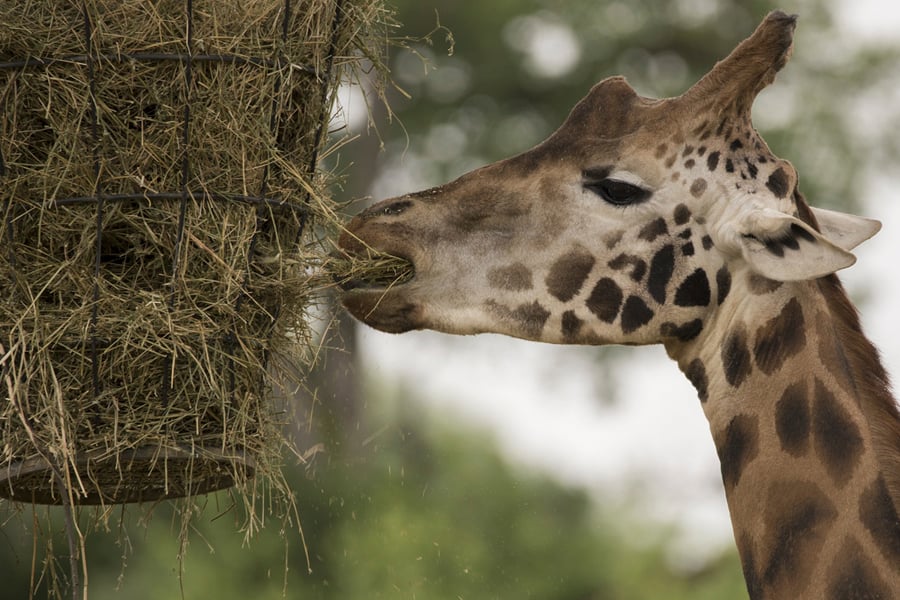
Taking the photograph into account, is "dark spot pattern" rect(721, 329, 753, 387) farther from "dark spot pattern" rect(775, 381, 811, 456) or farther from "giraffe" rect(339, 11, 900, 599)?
"dark spot pattern" rect(775, 381, 811, 456)

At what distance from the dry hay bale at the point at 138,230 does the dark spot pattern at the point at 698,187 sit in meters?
1.00

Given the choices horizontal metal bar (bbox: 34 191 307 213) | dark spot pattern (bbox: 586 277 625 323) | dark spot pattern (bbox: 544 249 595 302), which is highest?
horizontal metal bar (bbox: 34 191 307 213)

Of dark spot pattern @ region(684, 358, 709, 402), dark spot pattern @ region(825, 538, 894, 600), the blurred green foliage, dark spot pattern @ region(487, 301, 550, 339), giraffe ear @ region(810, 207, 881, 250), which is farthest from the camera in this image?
the blurred green foliage

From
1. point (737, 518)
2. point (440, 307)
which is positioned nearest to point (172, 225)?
point (440, 307)

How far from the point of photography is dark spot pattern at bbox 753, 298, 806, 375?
362 cm

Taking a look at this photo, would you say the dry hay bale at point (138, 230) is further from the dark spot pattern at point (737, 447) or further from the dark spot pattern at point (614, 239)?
the dark spot pattern at point (737, 447)

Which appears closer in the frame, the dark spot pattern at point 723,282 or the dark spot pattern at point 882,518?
the dark spot pattern at point 882,518

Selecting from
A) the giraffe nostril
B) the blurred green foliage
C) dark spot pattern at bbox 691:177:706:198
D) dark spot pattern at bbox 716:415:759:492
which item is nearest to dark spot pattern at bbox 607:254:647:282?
dark spot pattern at bbox 691:177:706:198

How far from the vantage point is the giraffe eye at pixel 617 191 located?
3871 mm

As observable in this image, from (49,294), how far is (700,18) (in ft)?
35.2

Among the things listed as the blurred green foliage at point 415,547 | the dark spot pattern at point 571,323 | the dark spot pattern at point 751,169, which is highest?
the dark spot pattern at point 751,169

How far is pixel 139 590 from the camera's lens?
1214 cm

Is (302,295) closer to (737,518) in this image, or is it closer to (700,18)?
(737,518)

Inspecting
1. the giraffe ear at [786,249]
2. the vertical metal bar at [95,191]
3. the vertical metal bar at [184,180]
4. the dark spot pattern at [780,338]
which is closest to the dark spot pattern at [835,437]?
the dark spot pattern at [780,338]
